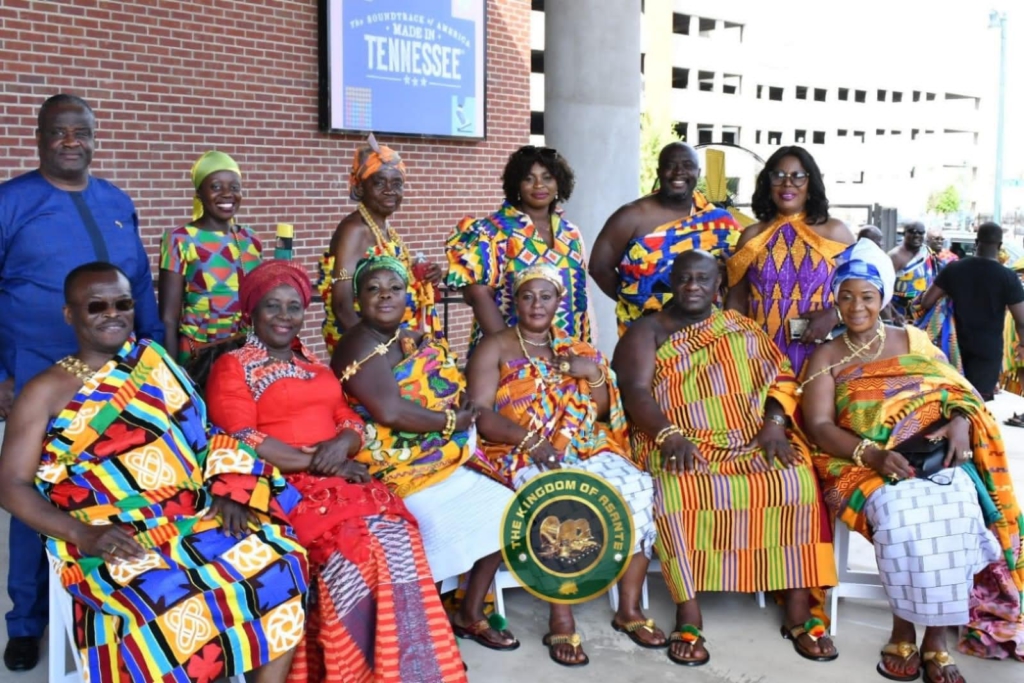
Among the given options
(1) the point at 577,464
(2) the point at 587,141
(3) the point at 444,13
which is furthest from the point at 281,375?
(3) the point at 444,13

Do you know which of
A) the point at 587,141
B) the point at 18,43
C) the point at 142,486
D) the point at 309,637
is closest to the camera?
the point at 142,486

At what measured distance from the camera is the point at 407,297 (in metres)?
4.27

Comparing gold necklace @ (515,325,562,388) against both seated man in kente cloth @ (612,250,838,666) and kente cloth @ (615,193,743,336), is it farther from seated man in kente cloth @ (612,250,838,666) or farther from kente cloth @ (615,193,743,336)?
kente cloth @ (615,193,743,336)

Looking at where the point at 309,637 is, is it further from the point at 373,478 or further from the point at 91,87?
the point at 91,87

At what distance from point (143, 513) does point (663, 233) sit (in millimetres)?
2612

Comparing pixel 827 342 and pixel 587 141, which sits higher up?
pixel 587 141

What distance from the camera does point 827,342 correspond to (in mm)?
4020

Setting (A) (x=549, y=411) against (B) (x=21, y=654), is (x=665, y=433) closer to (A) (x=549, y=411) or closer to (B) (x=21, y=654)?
(A) (x=549, y=411)

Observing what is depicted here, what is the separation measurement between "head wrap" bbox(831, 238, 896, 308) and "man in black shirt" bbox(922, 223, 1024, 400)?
369cm

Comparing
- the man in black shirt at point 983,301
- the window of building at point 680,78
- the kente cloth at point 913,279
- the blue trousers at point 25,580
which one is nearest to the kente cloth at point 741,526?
the blue trousers at point 25,580

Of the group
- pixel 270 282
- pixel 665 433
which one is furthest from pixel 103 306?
pixel 665 433

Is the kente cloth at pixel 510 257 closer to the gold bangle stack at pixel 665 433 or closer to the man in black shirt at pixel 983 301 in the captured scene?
the gold bangle stack at pixel 665 433

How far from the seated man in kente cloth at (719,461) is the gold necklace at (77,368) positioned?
206cm

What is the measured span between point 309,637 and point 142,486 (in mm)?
698
